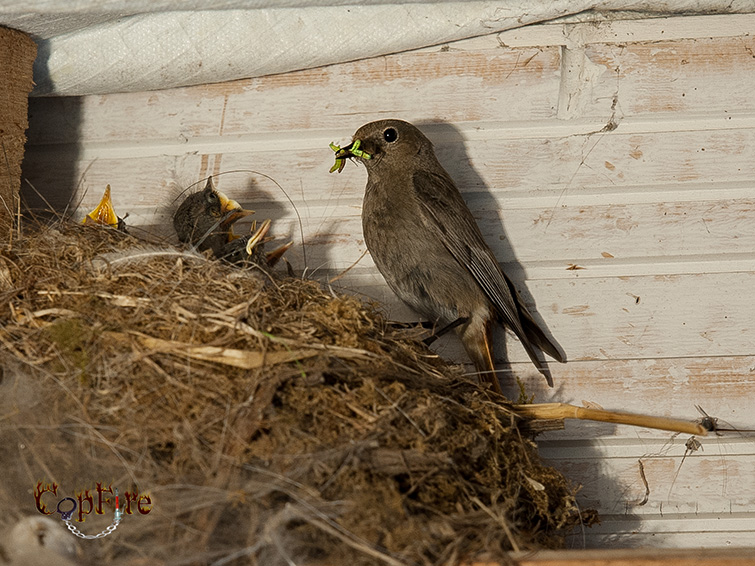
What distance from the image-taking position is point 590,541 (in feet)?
7.32

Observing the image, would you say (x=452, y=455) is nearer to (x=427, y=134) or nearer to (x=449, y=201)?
(x=449, y=201)

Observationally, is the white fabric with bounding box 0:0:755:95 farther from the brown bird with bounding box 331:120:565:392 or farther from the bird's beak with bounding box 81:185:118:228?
the bird's beak with bounding box 81:185:118:228

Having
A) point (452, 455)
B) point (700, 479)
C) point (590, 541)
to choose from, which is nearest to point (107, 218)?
point (452, 455)

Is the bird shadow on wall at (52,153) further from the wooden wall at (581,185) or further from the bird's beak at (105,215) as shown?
the bird's beak at (105,215)

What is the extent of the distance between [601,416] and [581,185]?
2.69 ft

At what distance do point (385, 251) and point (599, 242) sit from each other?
72 cm

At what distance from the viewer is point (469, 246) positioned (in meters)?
2.25

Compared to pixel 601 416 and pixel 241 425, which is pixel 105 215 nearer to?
pixel 241 425

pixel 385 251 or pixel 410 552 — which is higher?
pixel 385 251

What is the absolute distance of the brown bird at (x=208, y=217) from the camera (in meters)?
2.30

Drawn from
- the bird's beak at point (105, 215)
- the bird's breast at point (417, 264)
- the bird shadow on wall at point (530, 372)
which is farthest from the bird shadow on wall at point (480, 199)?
the bird's beak at point (105, 215)

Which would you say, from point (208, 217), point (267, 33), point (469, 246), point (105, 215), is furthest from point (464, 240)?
point (105, 215)

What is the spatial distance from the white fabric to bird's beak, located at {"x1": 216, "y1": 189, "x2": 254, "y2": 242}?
1.49 ft

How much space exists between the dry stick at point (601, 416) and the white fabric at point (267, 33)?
1233mm
